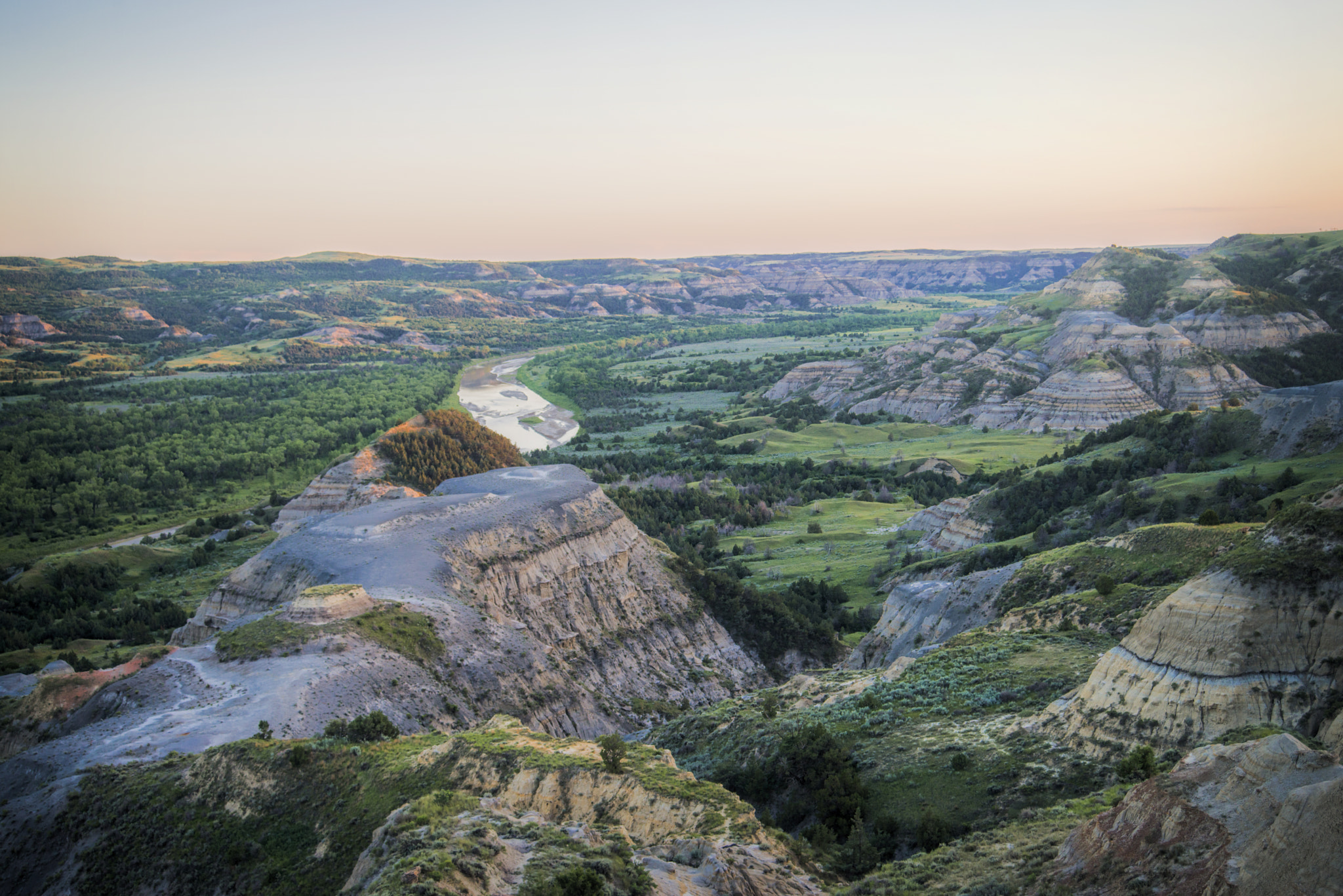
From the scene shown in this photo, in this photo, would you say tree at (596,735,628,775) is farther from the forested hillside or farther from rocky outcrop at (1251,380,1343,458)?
the forested hillside

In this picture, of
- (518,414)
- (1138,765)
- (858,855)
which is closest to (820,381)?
(518,414)

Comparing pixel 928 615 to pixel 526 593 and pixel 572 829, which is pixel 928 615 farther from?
pixel 572 829

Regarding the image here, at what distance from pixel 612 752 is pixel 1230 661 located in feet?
55.3

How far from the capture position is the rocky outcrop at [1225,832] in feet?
38.3

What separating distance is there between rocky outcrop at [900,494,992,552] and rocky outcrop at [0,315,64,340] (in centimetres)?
19352

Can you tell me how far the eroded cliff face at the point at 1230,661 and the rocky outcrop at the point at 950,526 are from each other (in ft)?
150

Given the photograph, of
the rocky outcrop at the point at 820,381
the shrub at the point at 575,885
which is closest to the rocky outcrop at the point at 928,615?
the shrub at the point at 575,885

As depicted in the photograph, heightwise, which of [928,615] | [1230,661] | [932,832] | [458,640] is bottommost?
[928,615]

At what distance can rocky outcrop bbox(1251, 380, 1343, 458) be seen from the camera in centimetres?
5788

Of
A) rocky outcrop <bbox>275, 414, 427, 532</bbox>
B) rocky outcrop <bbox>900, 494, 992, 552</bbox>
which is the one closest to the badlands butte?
rocky outcrop <bbox>900, 494, 992, 552</bbox>

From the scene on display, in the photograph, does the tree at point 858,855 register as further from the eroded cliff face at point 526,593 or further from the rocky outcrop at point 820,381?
the rocky outcrop at point 820,381

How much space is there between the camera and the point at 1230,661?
65.1ft

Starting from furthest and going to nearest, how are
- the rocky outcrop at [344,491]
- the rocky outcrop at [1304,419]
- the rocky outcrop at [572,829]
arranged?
the rocky outcrop at [344,491] < the rocky outcrop at [1304,419] < the rocky outcrop at [572,829]

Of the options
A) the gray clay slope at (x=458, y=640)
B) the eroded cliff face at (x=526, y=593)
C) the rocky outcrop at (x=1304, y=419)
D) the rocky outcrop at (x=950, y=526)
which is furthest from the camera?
the rocky outcrop at (x=950, y=526)
